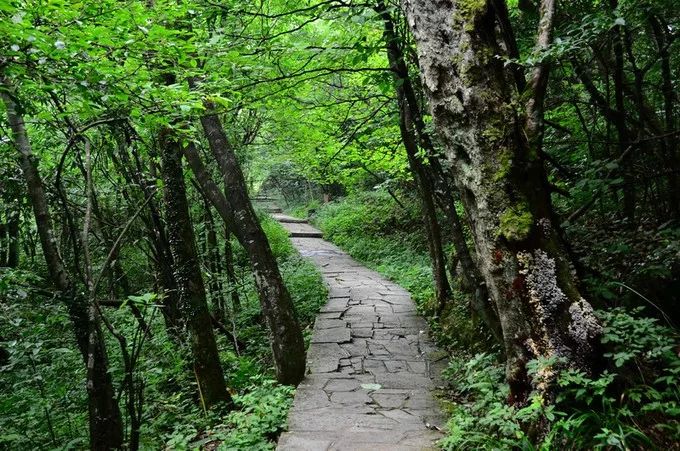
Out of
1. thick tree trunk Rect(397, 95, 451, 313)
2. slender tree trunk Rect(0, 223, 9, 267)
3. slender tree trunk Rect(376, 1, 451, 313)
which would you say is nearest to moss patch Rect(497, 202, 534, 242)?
slender tree trunk Rect(376, 1, 451, 313)

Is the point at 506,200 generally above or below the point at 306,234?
above

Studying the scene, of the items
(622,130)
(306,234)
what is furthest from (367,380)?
(306,234)

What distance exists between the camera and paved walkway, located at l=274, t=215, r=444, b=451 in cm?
405

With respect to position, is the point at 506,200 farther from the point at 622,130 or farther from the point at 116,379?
the point at 116,379

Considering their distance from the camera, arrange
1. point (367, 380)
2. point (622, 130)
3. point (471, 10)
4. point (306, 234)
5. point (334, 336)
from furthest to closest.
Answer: point (306, 234)
point (334, 336)
point (367, 380)
point (622, 130)
point (471, 10)

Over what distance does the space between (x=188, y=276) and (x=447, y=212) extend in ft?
10.0

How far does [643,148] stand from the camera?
4.52 m

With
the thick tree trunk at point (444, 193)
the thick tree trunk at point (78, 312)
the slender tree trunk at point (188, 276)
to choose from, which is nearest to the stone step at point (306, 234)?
the thick tree trunk at point (444, 193)

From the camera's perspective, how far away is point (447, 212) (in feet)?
17.5

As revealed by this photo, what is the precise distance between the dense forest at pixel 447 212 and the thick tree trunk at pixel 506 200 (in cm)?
1

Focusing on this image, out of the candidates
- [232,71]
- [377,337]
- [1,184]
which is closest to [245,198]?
[232,71]

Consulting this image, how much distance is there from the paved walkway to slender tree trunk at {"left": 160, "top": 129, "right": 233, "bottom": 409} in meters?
1.08

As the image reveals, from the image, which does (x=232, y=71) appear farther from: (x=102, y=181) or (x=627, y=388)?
(x=627, y=388)

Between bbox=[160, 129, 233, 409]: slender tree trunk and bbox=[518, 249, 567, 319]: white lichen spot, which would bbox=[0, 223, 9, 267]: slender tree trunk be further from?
bbox=[518, 249, 567, 319]: white lichen spot
